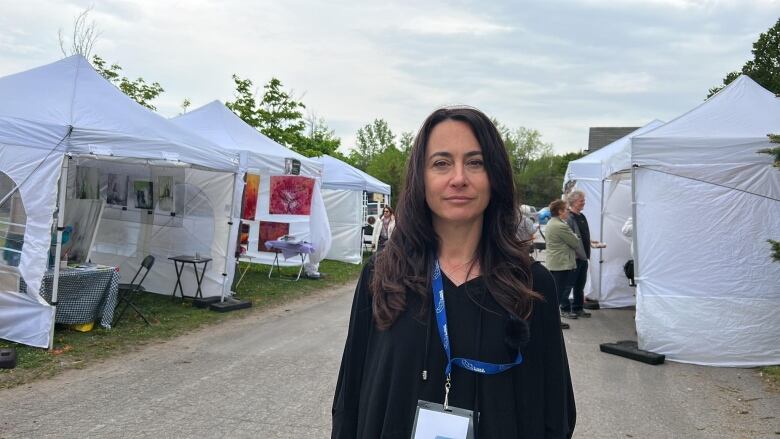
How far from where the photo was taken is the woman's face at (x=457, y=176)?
1.66 m

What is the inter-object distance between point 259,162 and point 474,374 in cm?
1054

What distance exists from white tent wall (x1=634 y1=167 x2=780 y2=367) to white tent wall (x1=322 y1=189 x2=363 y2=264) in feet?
36.9


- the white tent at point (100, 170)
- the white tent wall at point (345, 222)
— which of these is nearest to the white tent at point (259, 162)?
the white tent at point (100, 170)

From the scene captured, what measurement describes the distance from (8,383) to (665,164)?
7.60 meters

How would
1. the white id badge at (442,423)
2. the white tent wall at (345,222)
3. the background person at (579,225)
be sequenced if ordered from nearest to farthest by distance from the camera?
1. the white id badge at (442,423)
2. the background person at (579,225)
3. the white tent wall at (345,222)

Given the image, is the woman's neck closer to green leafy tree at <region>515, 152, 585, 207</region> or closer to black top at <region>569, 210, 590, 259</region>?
black top at <region>569, 210, 590, 259</region>

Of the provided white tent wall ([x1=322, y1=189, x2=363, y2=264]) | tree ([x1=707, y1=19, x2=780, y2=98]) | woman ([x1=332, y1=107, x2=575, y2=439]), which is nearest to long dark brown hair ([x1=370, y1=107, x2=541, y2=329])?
woman ([x1=332, y1=107, x2=575, y2=439])

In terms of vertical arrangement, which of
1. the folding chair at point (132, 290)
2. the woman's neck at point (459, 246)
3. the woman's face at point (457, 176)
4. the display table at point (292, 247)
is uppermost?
the woman's face at point (457, 176)

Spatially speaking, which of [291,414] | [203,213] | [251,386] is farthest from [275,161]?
[291,414]

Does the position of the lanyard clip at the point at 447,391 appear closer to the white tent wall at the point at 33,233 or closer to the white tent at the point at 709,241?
the white tent at the point at 709,241

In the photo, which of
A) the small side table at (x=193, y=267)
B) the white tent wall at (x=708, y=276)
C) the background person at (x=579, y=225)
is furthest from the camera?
the background person at (x=579, y=225)

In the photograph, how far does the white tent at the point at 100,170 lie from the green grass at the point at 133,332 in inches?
15.1

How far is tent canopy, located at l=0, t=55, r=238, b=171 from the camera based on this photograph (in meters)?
6.78

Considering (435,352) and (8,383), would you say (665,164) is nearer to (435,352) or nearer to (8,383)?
(435,352)
